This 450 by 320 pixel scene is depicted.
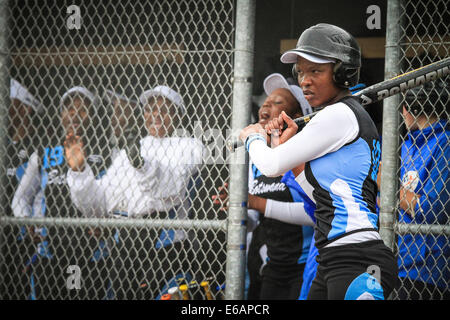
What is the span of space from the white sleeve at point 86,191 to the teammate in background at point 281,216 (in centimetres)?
97

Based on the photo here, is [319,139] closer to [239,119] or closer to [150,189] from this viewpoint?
[239,119]

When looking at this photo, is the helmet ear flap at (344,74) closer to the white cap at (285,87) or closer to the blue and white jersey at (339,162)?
the blue and white jersey at (339,162)

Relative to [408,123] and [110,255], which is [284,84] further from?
[110,255]

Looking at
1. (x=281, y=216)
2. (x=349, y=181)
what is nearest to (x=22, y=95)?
(x=281, y=216)

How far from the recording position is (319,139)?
81.5 inches

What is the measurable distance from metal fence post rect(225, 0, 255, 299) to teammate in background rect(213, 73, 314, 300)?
1.41 ft

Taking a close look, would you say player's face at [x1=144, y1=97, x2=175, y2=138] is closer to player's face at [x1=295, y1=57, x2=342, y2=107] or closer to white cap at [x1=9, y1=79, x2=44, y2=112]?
white cap at [x1=9, y1=79, x2=44, y2=112]

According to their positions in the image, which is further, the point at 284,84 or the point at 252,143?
the point at 284,84

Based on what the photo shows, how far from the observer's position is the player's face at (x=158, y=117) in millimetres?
3784

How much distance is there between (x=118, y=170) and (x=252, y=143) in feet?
6.31

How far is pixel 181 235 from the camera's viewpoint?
359cm

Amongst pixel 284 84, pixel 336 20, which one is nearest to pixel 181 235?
pixel 284 84

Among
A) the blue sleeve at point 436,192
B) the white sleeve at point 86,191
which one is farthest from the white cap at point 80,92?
the blue sleeve at point 436,192
